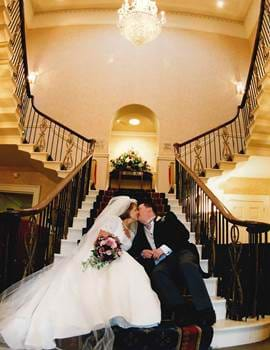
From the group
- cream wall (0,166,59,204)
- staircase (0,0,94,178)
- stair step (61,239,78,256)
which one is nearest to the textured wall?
staircase (0,0,94,178)

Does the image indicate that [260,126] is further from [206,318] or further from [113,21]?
[113,21]

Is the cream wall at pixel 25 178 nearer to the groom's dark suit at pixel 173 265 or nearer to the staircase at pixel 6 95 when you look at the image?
the staircase at pixel 6 95

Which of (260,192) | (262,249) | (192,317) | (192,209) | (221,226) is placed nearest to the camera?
(192,317)

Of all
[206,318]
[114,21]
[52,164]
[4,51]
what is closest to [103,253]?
[206,318]

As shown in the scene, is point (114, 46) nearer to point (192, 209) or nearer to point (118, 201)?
point (192, 209)

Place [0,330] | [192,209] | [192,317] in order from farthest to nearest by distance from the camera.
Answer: [192,209] < [192,317] < [0,330]

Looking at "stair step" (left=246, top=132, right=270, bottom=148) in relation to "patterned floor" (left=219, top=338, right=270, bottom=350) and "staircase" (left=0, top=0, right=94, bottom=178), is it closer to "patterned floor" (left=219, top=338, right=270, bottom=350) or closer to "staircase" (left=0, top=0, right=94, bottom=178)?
"staircase" (left=0, top=0, right=94, bottom=178)

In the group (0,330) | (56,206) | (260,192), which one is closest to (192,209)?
(56,206)

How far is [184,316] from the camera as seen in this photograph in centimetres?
248

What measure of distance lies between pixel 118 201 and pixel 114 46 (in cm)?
650

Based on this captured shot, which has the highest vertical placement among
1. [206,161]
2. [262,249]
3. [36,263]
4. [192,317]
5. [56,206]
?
[206,161]

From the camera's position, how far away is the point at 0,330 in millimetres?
2100

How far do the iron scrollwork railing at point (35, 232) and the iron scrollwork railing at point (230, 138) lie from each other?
252 cm

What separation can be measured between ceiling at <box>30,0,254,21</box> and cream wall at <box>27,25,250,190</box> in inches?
23.0
